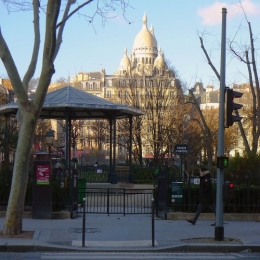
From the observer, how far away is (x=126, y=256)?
41.3 feet

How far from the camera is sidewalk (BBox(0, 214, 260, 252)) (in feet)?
44.0

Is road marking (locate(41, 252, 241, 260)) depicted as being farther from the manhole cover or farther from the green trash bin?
the green trash bin

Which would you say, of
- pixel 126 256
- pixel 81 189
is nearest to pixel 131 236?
pixel 126 256

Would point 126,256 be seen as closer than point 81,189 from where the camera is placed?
Yes

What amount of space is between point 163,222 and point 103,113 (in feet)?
47.1

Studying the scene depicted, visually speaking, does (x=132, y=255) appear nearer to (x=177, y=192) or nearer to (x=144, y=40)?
(x=177, y=192)

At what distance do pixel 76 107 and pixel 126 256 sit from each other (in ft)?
49.4

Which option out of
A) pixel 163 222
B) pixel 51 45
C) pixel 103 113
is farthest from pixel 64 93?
pixel 51 45

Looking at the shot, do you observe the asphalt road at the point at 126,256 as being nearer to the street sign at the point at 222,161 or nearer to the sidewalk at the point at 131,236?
the sidewalk at the point at 131,236

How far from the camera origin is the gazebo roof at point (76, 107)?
26922 mm

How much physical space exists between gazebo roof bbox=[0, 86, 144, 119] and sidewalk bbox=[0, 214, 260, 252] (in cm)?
904

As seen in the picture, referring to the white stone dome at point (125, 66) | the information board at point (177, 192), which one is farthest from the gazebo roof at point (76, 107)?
the white stone dome at point (125, 66)

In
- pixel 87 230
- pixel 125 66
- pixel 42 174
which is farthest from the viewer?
pixel 125 66

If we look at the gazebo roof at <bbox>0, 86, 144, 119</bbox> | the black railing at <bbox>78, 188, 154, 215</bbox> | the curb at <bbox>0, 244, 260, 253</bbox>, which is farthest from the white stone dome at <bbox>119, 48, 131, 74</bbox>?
the curb at <bbox>0, 244, 260, 253</bbox>
